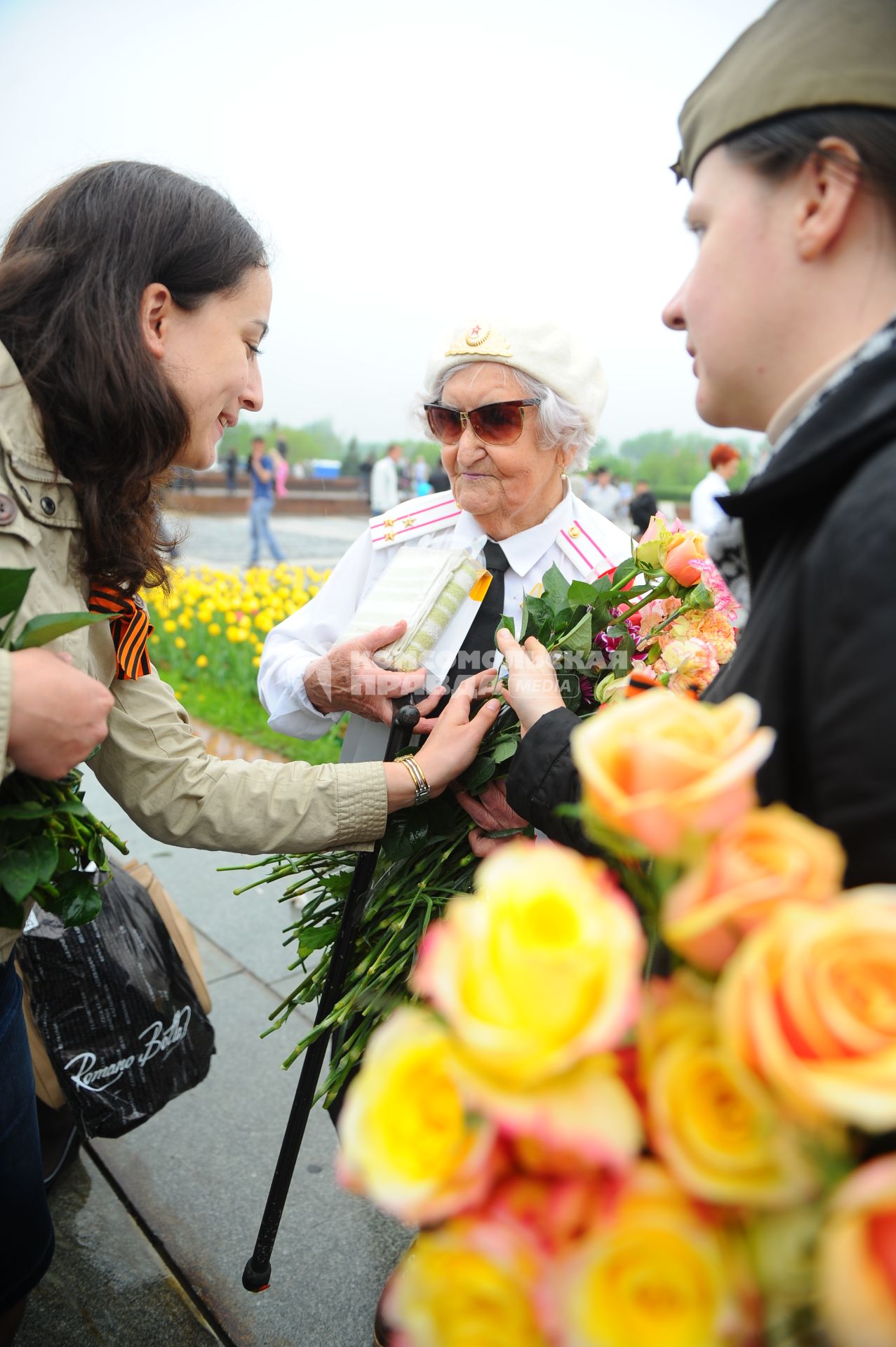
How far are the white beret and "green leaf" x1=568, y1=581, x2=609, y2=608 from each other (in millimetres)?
647

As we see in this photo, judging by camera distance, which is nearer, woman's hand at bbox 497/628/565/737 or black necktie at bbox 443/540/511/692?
woman's hand at bbox 497/628/565/737

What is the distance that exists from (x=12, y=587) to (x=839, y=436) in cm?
102

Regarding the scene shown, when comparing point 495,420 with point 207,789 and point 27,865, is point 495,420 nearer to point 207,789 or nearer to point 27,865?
point 207,789

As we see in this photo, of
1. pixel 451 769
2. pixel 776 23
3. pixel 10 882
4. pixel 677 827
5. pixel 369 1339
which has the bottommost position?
pixel 369 1339

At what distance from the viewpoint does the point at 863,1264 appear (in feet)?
1.66

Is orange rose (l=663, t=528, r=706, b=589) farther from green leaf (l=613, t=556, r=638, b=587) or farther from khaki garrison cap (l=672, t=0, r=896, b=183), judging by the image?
khaki garrison cap (l=672, t=0, r=896, b=183)

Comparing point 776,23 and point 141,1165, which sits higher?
point 776,23

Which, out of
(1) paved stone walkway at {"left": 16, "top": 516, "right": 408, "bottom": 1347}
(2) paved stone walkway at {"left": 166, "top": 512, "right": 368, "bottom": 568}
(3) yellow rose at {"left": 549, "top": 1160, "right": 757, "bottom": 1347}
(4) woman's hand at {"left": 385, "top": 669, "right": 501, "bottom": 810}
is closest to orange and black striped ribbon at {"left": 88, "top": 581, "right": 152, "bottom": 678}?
(4) woman's hand at {"left": 385, "top": 669, "right": 501, "bottom": 810}

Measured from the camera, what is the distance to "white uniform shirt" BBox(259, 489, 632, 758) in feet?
7.34

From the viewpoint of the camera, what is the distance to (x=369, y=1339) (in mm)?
2059

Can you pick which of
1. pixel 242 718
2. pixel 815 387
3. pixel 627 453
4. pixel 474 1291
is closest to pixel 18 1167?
pixel 474 1291

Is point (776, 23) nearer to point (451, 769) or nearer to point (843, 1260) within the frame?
point (843, 1260)

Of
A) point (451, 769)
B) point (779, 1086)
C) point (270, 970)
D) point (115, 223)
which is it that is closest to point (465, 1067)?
point (779, 1086)

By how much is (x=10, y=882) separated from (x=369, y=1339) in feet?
5.03
